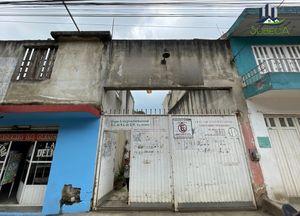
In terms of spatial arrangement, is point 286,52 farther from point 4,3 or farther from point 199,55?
point 4,3

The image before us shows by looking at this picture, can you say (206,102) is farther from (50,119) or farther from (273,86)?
(50,119)

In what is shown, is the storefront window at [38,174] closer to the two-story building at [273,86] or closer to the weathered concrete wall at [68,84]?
the weathered concrete wall at [68,84]

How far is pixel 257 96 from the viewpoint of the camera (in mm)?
5609

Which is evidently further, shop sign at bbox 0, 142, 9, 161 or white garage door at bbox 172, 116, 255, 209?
shop sign at bbox 0, 142, 9, 161

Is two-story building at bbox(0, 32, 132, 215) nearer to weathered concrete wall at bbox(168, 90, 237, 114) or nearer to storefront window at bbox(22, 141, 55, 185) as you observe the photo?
storefront window at bbox(22, 141, 55, 185)

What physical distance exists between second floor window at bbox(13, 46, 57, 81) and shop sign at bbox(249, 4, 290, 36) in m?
7.55

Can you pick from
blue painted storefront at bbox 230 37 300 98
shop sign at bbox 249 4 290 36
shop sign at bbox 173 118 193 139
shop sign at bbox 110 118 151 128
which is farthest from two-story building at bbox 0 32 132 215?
shop sign at bbox 249 4 290 36

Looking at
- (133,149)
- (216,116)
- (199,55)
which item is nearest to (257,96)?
(216,116)

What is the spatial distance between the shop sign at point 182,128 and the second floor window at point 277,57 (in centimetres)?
326

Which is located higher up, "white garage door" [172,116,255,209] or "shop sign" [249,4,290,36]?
"shop sign" [249,4,290,36]

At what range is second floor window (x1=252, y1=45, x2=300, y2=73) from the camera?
617 cm

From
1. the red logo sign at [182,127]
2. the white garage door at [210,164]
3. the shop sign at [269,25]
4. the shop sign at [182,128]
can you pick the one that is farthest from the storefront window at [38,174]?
the shop sign at [269,25]

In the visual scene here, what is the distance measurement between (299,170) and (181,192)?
3.77 m

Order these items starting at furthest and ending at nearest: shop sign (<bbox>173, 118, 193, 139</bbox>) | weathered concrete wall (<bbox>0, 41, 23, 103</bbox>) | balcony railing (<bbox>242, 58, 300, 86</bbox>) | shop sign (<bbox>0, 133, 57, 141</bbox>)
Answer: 1. balcony railing (<bbox>242, 58, 300, 86</bbox>)
2. weathered concrete wall (<bbox>0, 41, 23, 103</bbox>)
3. shop sign (<bbox>0, 133, 57, 141</bbox>)
4. shop sign (<bbox>173, 118, 193, 139</bbox>)
